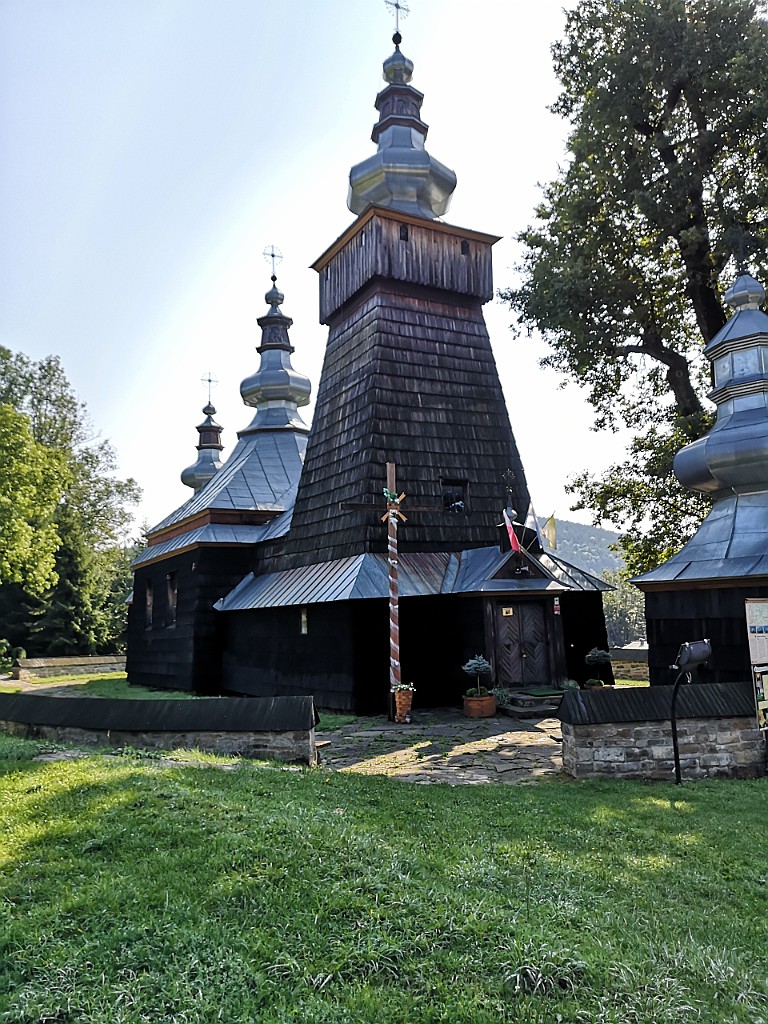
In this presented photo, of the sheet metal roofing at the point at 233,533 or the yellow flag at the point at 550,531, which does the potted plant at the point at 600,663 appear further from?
the sheet metal roofing at the point at 233,533

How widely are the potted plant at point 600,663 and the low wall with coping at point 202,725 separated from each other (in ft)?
26.7

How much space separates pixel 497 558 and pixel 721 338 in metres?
5.91

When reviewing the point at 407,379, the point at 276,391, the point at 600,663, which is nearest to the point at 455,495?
the point at 407,379

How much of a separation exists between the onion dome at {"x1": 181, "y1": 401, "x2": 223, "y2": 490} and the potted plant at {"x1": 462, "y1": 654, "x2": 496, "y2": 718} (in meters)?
22.2

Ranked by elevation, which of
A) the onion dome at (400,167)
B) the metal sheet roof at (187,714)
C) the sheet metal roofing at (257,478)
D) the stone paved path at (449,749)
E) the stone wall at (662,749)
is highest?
the onion dome at (400,167)

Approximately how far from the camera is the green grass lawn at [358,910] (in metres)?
3.26

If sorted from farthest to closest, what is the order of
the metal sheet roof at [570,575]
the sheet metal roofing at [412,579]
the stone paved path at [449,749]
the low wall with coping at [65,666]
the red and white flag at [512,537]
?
the low wall with coping at [65,666], the metal sheet roof at [570,575], the red and white flag at [512,537], the sheet metal roofing at [412,579], the stone paved path at [449,749]

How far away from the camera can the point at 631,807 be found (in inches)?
279

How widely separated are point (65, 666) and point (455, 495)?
Answer: 21473mm

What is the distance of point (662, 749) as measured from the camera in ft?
28.0

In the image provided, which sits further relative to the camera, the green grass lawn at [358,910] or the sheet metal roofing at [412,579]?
the sheet metal roofing at [412,579]

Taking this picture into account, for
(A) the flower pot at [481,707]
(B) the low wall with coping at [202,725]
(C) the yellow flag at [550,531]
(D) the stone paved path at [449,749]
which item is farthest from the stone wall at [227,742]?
(C) the yellow flag at [550,531]

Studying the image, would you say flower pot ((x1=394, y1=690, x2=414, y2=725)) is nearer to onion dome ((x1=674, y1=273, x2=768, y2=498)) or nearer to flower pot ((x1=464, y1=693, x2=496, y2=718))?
flower pot ((x1=464, y1=693, x2=496, y2=718))

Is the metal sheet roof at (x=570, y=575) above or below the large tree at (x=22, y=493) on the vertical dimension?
below
